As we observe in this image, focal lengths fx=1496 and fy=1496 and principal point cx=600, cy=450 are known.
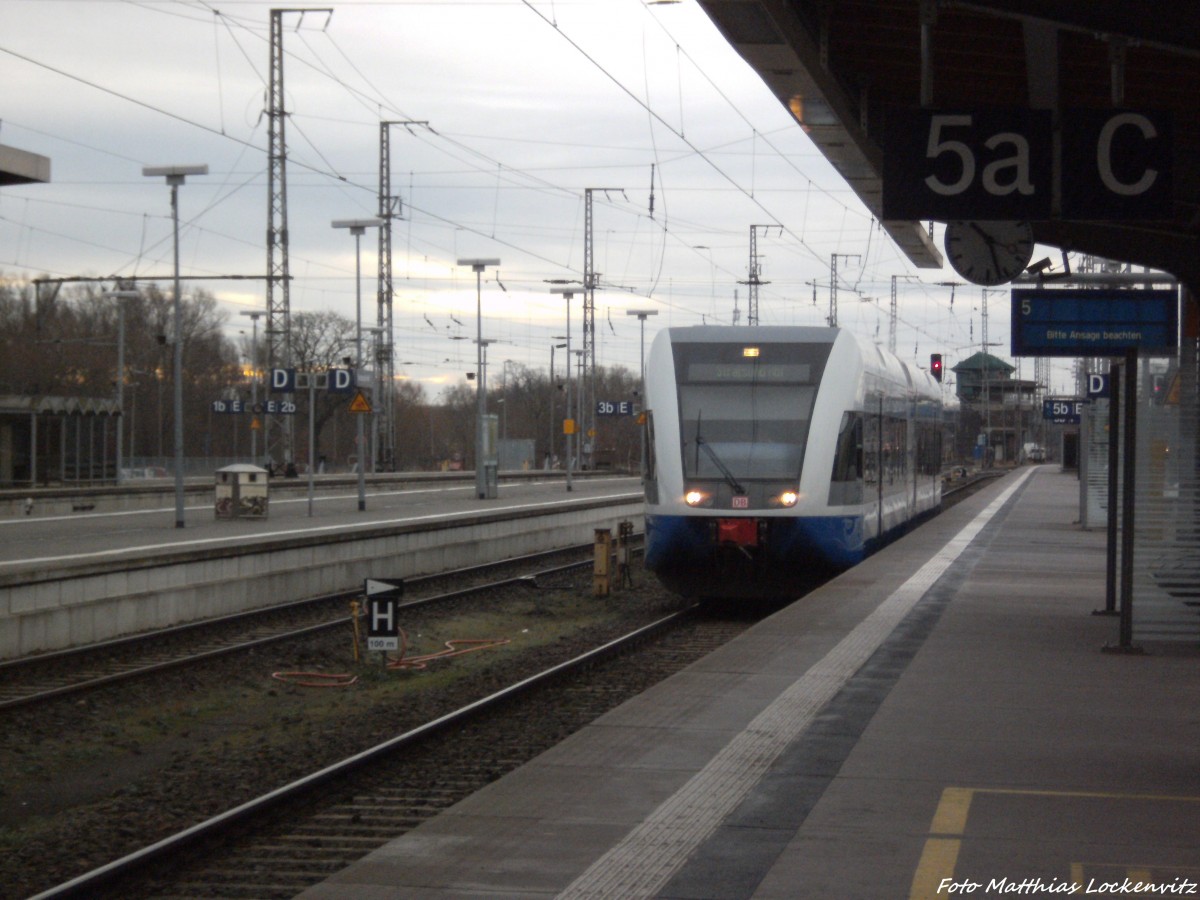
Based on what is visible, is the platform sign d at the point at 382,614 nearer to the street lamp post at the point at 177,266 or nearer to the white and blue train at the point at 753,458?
the white and blue train at the point at 753,458

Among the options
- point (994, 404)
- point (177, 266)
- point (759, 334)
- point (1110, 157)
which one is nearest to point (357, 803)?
point (1110, 157)

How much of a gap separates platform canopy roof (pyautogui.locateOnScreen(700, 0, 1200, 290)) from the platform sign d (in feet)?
18.9

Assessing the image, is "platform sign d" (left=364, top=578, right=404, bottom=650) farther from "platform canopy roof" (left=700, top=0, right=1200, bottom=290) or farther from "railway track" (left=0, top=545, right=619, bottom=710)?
"platform canopy roof" (left=700, top=0, right=1200, bottom=290)

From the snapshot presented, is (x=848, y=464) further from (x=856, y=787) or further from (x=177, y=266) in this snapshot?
(x=177, y=266)

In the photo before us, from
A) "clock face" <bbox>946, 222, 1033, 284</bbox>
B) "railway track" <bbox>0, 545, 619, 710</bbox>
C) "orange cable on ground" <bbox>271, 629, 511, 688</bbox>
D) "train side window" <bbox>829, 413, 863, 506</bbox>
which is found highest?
"clock face" <bbox>946, 222, 1033, 284</bbox>

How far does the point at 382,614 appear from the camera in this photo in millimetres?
Answer: 14352

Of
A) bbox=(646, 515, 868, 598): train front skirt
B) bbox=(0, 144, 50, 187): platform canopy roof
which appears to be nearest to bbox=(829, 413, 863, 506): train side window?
bbox=(646, 515, 868, 598): train front skirt

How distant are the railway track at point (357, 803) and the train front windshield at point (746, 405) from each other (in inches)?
144

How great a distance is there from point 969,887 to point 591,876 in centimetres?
139

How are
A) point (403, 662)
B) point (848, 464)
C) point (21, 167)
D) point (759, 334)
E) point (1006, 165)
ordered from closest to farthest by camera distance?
point (21, 167), point (1006, 165), point (403, 662), point (848, 464), point (759, 334)

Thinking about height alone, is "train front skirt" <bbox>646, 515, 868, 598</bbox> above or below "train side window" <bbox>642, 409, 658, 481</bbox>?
below

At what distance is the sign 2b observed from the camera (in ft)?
28.4

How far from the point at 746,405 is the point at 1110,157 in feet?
26.7

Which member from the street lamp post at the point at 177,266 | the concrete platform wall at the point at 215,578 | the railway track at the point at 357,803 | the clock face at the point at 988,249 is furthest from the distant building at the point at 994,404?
the railway track at the point at 357,803
